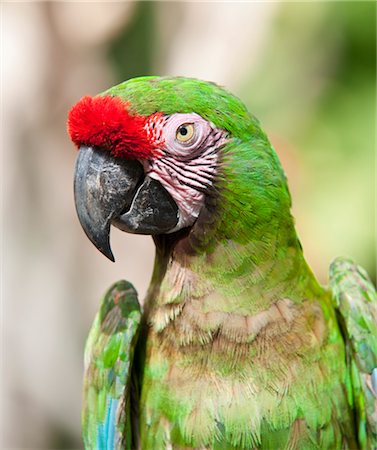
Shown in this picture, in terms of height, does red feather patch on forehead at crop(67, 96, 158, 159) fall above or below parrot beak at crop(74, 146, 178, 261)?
above

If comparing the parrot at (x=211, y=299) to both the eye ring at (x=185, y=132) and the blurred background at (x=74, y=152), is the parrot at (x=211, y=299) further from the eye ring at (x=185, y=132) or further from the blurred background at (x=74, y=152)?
the blurred background at (x=74, y=152)

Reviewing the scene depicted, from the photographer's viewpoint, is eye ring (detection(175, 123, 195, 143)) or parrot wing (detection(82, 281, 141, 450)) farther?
parrot wing (detection(82, 281, 141, 450))

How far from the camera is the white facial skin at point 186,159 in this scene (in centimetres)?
126

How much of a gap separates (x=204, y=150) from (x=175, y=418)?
0.55 m

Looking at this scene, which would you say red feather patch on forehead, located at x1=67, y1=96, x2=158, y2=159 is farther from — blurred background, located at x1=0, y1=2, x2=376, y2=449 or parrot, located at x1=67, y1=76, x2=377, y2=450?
blurred background, located at x1=0, y1=2, x2=376, y2=449

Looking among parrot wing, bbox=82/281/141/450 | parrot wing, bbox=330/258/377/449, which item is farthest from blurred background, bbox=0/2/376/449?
parrot wing, bbox=330/258/377/449

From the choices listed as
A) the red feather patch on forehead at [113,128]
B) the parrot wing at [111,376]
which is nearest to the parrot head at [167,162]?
the red feather patch on forehead at [113,128]

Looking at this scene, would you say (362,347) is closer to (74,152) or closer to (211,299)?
(211,299)

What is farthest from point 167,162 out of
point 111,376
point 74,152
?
point 74,152

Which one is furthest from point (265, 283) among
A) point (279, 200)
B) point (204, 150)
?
point (204, 150)

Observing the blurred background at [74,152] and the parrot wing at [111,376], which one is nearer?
the parrot wing at [111,376]

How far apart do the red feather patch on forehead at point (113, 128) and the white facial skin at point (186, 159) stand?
0.8 inches

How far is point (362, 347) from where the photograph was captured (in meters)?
1.39

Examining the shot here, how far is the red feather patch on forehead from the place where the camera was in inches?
48.8
